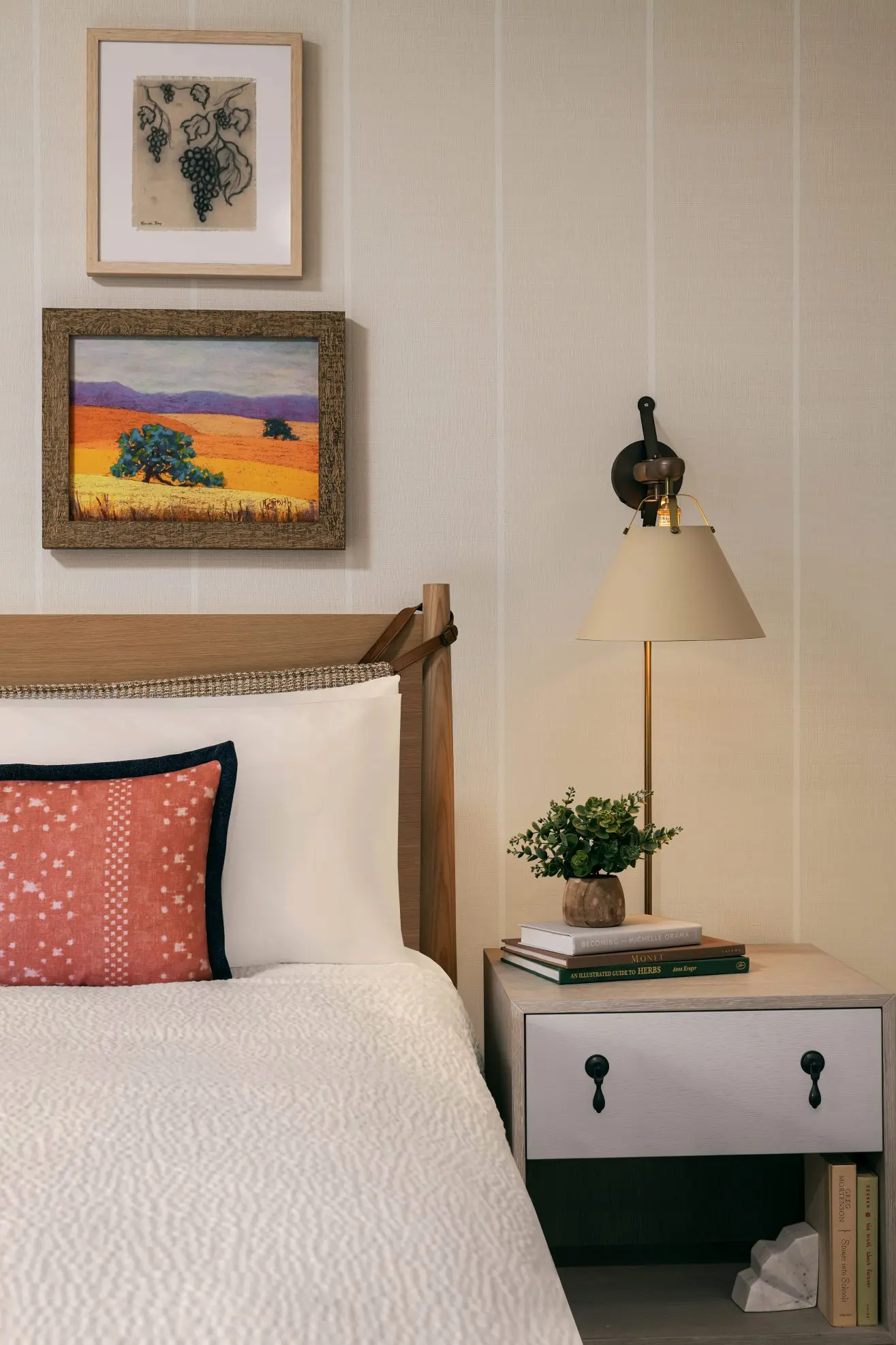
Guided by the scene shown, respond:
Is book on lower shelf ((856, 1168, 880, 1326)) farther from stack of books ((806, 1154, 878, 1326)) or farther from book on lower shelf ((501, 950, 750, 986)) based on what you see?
book on lower shelf ((501, 950, 750, 986))

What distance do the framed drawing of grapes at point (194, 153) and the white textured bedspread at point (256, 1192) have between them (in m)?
1.45

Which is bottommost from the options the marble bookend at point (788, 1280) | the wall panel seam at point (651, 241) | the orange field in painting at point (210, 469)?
the marble bookend at point (788, 1280)

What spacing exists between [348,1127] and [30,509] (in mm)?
1499

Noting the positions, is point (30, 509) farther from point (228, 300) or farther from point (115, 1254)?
point (115, 1254)

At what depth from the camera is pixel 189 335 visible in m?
2.15

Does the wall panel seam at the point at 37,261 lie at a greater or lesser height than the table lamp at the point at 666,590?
greater

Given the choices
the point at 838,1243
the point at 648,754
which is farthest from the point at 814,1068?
the point at 648,754

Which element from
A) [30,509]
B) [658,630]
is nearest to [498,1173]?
[658,630]

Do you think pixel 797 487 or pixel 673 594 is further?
pixel 797 487

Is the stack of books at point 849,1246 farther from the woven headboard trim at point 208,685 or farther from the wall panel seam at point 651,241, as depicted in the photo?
the wall panel seam at point 651,241

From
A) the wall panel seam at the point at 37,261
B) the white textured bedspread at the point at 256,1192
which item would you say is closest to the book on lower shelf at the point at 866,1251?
Result: the white textured bedspread at the point at 256,1192

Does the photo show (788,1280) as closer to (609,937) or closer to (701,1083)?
(701,1083)

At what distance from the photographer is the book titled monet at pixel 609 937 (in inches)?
71.3

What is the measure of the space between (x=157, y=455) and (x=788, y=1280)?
69.4 inches
